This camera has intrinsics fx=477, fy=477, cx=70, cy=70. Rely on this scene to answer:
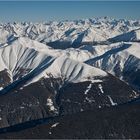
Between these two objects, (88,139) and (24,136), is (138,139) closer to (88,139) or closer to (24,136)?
(88,139)

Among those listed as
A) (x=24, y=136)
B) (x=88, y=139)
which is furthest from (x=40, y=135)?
(x=88, y=139)

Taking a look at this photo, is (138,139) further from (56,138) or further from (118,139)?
(56,138)

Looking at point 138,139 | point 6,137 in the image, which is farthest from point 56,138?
point 138,139

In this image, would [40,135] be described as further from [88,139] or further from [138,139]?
[138,139]

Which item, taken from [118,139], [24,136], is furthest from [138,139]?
[24,136]

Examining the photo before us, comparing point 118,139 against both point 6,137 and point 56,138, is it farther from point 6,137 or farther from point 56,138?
point 6,137
